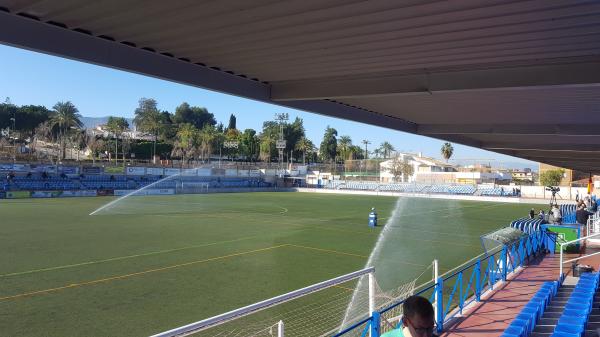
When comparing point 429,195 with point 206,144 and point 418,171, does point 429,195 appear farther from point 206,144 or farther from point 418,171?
point 206,144

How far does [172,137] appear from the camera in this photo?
406ft

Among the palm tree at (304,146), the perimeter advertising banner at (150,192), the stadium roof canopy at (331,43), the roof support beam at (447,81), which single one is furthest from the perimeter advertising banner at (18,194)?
the palm tree at (304,146)

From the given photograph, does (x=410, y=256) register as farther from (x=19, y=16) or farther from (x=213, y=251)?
(x=19, y=16)

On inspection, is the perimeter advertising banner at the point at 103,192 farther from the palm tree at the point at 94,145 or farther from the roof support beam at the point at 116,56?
the roof support beam at the point at 116,56

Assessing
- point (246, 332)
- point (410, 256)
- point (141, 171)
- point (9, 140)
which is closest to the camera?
point (246, 332)

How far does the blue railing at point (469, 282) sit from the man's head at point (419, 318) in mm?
3555

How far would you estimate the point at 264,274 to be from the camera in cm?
1526

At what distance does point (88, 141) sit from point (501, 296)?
102m

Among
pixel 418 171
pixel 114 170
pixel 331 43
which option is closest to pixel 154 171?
pixel 114 170

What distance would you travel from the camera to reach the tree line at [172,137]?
94750mm

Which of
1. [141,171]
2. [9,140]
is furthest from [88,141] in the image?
[141,171]

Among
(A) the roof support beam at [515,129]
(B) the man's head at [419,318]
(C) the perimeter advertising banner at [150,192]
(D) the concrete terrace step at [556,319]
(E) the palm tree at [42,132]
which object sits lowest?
(C) the perimeter advertising banner at [150,192]

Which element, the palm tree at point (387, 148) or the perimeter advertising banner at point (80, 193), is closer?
the perimeter advertising banner at point (80, 193)

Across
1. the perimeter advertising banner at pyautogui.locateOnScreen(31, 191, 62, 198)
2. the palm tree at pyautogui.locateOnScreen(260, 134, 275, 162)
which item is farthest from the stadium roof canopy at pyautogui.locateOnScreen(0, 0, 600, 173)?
the palm tree at pyautogui.locateOnScreen(260, 134, 275, 162)
